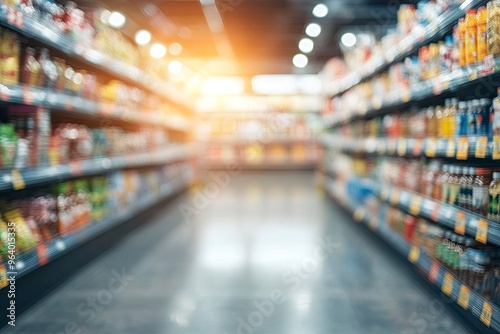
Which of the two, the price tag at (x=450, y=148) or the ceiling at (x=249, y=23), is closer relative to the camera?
the price tag at (x=450, y=148)

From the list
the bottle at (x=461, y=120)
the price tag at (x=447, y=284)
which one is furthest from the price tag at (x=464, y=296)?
the bottle at (x=461, y=120)

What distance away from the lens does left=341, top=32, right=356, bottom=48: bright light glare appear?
9328 millimetres

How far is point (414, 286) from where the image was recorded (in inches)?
121

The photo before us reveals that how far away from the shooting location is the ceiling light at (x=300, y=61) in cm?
1214

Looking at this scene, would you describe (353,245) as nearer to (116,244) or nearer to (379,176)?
(379,176)

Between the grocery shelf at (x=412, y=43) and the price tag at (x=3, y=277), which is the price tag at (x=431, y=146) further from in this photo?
the price tag at (x=3, y=277)

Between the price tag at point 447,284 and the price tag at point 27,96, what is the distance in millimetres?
2437

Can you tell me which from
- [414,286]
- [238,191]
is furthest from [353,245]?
[238,191]

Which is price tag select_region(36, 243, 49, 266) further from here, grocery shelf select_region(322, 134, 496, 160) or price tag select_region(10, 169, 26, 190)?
grocery shelf select_region(322, 134, 496, 160)

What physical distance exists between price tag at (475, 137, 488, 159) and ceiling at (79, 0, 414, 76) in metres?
3.55

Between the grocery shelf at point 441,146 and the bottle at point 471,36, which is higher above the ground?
the bottle at point 471,36

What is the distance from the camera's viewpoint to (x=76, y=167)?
10.9 ft

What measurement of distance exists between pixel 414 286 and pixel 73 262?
2.27m

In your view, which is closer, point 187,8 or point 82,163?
point 82,163
